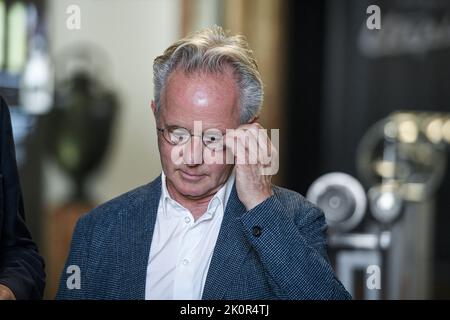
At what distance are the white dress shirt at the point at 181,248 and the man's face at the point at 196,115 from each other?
63mm

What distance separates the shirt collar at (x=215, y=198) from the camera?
2.00 meters

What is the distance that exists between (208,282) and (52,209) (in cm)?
401

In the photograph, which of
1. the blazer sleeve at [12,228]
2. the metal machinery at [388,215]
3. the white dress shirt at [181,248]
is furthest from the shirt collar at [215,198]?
the metal machinery at [388,215]

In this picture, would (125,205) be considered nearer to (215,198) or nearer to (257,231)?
(215,198)

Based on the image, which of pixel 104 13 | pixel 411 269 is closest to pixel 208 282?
pixel 411 269

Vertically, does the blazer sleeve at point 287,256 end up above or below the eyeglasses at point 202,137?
below

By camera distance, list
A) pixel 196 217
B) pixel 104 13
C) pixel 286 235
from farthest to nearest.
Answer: pixel 104 13, pixel 196 217, pixel 286 235

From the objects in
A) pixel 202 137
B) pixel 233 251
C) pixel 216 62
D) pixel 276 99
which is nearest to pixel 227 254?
pixel 233 251

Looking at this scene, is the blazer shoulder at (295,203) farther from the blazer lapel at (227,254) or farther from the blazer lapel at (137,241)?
the blazer lapel at (137,241)

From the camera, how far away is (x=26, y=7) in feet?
18.4

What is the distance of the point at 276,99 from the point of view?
6473mm

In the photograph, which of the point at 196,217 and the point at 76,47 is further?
the point at 76,47

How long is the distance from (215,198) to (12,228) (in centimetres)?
42
